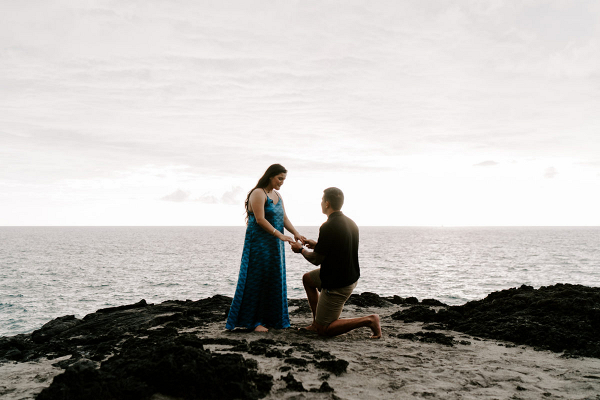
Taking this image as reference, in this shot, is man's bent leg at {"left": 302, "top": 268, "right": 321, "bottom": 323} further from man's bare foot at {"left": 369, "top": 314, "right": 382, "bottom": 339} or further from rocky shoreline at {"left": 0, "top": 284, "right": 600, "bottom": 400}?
man's bare foot at {"left": 369, "top": 314, "right": 382, "bottom": 339}

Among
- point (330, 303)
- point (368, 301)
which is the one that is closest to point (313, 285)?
point (330, 303)

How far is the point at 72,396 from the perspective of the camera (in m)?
3.62

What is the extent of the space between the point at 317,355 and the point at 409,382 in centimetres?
129

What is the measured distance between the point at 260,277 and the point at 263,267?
0.58 ft

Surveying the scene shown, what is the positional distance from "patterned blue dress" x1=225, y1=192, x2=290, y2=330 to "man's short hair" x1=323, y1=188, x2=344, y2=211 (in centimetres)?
100

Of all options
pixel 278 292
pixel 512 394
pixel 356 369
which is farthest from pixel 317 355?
pixel 512 394

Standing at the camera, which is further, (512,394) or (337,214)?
(337,214)

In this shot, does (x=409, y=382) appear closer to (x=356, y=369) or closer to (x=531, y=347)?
(x=356, y=369)

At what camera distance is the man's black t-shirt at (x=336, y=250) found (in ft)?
20.5

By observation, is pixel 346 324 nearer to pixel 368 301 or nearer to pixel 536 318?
pixel 536 318

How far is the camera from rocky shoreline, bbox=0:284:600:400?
398 centimetres

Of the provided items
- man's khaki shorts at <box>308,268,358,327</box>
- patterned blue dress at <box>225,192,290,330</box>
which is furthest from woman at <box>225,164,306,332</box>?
man's khaki shorts at <box>308,268,358,327</box>

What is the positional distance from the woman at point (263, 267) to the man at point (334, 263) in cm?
59

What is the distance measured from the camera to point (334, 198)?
21.1 ft
